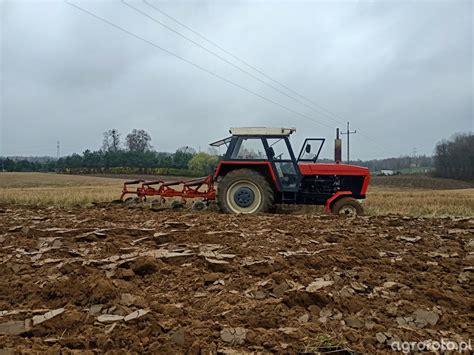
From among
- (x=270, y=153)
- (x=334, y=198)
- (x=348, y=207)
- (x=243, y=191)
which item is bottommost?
(x=348, y=207)

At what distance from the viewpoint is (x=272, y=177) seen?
10.6 metres

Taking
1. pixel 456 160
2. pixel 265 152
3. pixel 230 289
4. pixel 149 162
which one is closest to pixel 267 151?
pixel 265 152

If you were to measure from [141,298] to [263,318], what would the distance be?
118cm

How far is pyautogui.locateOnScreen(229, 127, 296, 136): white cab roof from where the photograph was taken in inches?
416

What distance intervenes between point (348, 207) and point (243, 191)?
2597 millimetres

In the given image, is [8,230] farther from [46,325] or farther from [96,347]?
[96,347]

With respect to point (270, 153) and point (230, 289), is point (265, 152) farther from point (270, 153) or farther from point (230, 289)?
point (230, 289)

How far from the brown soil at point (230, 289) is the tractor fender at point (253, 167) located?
372 centimetres

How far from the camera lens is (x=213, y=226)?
7719mm

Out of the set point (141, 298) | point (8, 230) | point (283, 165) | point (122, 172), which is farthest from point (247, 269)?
point (122, 172)

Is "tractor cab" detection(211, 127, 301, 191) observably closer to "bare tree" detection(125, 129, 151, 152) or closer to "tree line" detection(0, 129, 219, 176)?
"tree line" detection(0, 129, 219, 176)

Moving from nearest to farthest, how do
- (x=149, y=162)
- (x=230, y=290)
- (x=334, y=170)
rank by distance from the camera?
(x=230, y=290) → (x=334, y=170) → (x=149, y=162)

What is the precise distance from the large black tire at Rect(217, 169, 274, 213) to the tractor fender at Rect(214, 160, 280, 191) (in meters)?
0.19

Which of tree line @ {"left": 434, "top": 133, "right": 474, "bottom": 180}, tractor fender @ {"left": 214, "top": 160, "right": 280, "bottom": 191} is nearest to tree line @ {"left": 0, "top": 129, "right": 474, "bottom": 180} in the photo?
tree line @ {"left": 434, "top": 133, "right": 474, "bottom": 180}
